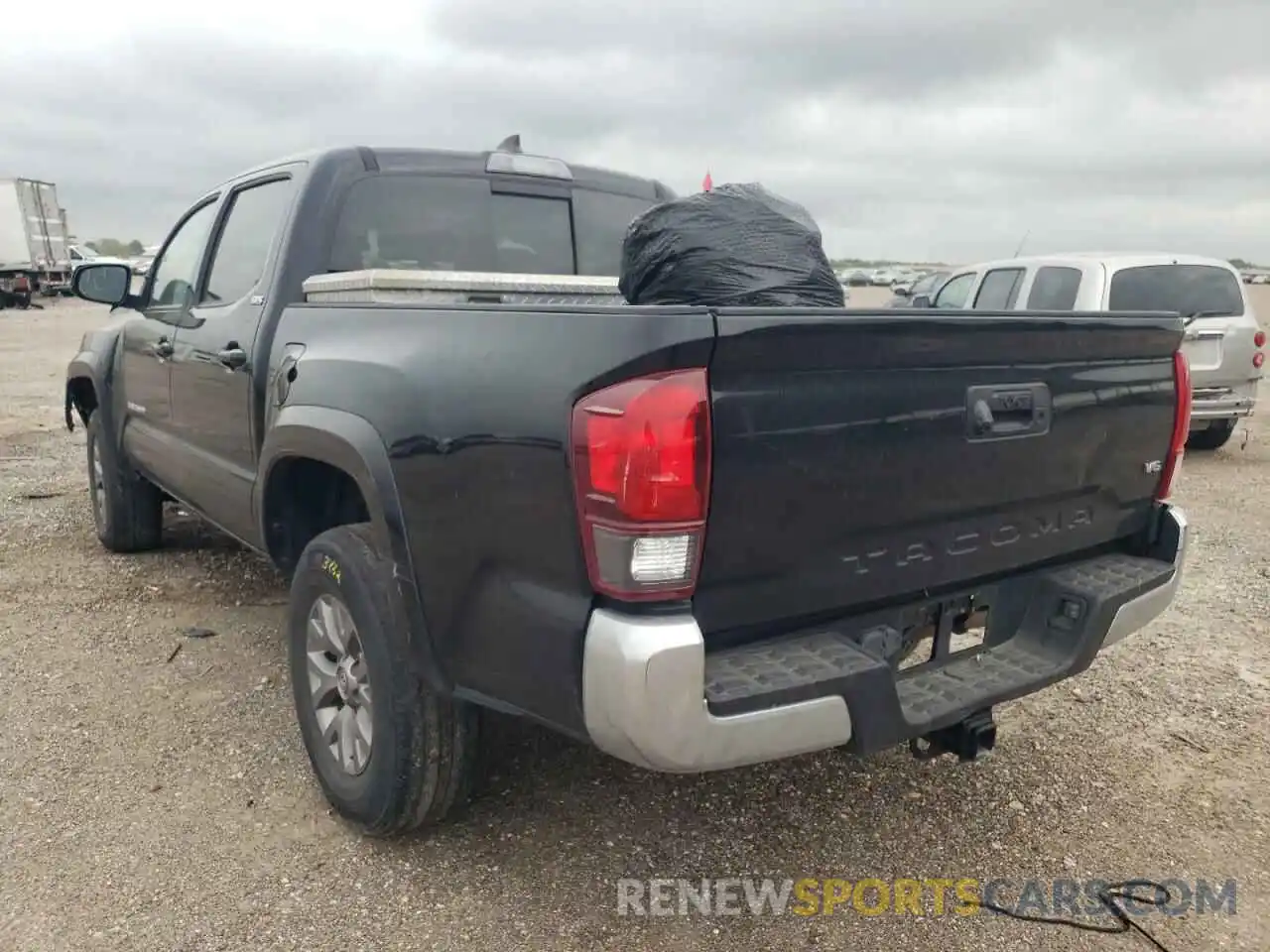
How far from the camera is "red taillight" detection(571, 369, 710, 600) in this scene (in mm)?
1966

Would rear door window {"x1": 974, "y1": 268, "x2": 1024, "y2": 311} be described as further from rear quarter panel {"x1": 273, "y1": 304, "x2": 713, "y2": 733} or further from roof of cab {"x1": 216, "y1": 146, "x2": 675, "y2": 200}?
rear quarter panel {"x1": 273, "y1": 304, "x2": 713, "y2": 733}

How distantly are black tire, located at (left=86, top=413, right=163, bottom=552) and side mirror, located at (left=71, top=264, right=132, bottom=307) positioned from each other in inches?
30.3

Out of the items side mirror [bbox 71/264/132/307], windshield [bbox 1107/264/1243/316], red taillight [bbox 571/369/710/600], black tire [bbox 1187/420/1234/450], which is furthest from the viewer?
black tire [bbox 1187/420/1234/450]

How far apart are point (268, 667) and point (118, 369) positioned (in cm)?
207

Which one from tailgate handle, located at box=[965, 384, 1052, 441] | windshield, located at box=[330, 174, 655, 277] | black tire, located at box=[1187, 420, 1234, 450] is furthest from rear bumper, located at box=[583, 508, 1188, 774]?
black tire, located at box=[1187, 420, 1234, 450]

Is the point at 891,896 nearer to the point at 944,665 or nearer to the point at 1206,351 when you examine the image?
the point at 944,665

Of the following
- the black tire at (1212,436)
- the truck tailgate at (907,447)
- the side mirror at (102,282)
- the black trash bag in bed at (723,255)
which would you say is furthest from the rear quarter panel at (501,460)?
the black tire at (1212,436)

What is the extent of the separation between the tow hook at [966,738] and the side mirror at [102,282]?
13.9 ft

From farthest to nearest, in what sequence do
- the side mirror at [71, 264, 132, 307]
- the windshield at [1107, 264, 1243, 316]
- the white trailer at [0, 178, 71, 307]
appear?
the white trailer at [0, 178, 71, 307] → the windshield at [1107, 264, 1243, 316] → the side mirror at [71, 264, 132, 307]

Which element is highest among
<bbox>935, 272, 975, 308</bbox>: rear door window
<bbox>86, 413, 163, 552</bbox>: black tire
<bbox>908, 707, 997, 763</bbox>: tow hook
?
<bbox>935, 272, 975, 308</bbox>: rear door window

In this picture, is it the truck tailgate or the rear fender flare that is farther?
the rear fender flare

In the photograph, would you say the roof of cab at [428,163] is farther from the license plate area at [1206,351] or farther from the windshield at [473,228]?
the license plate area at [1206,351]

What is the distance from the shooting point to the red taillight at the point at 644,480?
1.97 meters

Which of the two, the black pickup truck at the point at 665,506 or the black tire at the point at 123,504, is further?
the black tire at the point at 123,504
